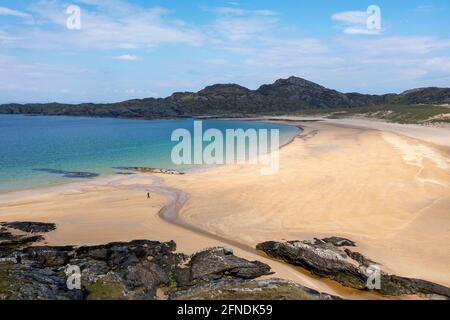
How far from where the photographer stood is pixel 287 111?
19362 centimetres

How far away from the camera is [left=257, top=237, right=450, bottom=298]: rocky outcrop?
1448 centimetres

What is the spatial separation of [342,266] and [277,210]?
1038cm

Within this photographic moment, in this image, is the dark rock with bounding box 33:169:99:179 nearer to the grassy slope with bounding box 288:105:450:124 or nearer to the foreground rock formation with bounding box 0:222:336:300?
the foreground rock formation with bounding box 0:222:336:300

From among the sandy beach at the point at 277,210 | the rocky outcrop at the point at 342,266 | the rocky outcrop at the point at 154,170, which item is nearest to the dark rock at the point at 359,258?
the rocky outcrop at the point at 342,266

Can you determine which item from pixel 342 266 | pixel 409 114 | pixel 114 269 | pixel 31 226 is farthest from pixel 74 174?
pixel 409 114

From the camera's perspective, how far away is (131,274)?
586 inches

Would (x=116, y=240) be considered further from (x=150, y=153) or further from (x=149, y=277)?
(x=150, y=153)

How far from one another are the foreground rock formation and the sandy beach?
5.63 ft

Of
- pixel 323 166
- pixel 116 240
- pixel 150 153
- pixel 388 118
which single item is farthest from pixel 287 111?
pixel 116 240

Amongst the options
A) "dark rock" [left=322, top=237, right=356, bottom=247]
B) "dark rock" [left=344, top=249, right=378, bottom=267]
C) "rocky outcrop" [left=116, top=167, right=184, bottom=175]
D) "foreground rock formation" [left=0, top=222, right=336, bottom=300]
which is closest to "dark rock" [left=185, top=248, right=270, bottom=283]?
"foreground rock formation" [left=0, top=222, right=336, bottom=300]

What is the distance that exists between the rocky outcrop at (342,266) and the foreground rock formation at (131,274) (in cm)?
184

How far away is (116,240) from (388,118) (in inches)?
4550
